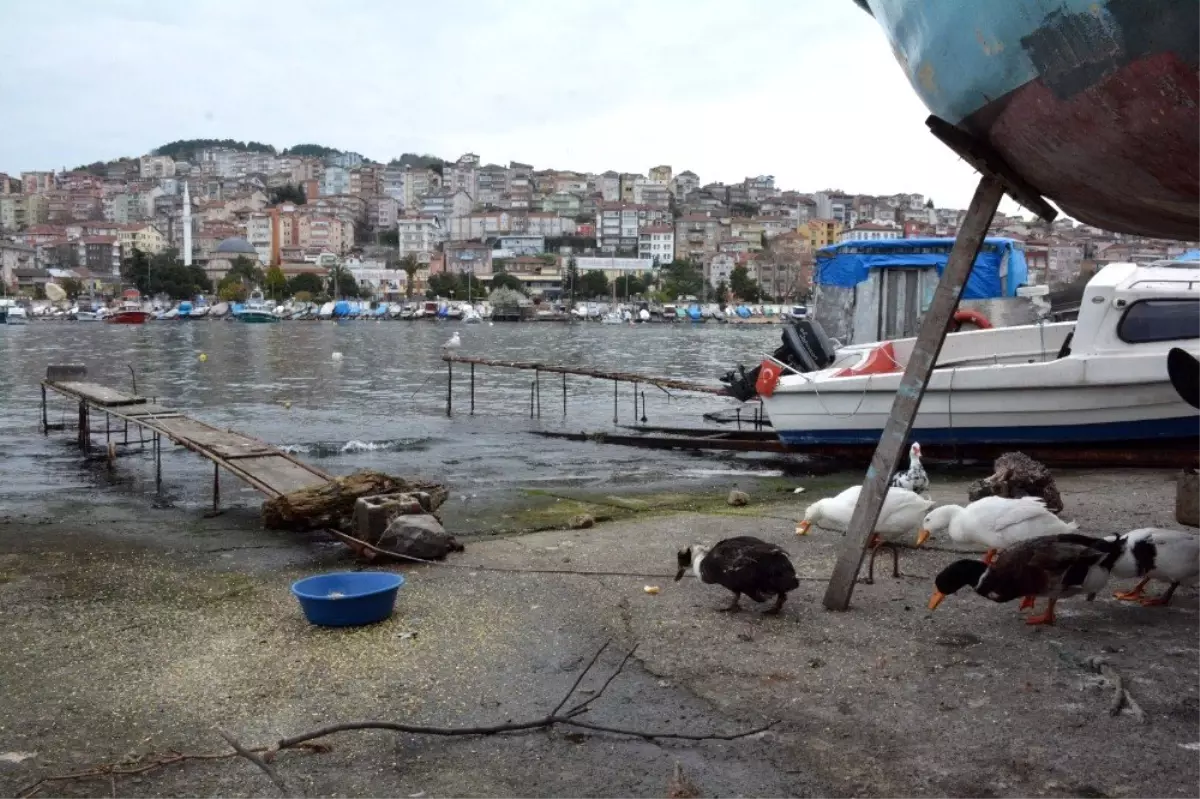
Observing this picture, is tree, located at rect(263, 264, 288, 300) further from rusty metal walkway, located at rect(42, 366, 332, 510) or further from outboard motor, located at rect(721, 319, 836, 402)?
outboard motor, located at rect(721, 319, 836, 402)

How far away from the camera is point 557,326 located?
4213 inches

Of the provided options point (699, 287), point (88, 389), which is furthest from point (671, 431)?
point (699, 287)

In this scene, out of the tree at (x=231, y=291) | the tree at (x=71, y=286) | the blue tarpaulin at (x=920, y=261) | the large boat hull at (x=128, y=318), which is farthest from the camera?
the tree at (x=71, y=286)

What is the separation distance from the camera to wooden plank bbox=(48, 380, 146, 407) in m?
15.1

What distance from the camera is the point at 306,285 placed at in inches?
5576

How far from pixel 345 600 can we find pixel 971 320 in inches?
499

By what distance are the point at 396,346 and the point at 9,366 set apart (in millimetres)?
25492

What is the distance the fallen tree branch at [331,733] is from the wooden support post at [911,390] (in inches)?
72.7

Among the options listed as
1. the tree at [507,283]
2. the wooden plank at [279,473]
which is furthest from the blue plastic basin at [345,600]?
the tree at [507,283]

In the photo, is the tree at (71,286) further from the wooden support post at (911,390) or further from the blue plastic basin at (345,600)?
the wooden support post at (911,390)

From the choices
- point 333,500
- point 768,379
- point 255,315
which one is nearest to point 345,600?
point 333,500

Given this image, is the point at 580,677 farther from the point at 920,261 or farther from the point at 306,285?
the point at 306,285

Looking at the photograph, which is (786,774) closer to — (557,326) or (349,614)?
(349,614)

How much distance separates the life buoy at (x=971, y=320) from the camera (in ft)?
48.7
